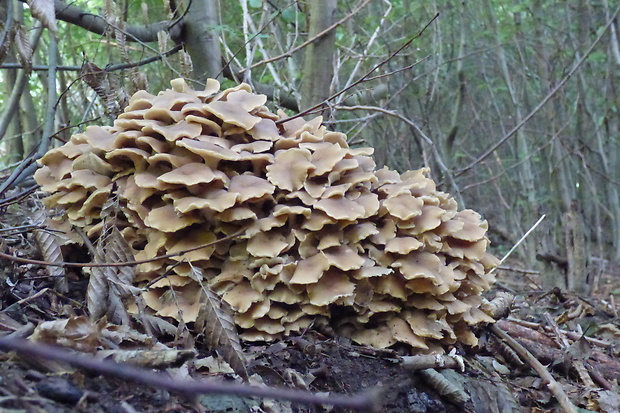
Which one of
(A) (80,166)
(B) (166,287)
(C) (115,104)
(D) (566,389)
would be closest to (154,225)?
(B) (166,287)

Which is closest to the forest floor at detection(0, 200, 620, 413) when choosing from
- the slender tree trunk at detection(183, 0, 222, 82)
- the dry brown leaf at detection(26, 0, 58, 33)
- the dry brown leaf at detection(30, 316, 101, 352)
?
the dry brown leaf at detection(30, 316, 101, 352)

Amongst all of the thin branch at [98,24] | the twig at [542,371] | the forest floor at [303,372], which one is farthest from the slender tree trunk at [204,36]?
the twig at [542,371]

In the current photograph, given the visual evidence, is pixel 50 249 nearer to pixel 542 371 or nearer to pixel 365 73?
pixel 542 371

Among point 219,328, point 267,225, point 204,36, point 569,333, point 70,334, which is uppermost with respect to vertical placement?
point 204,36

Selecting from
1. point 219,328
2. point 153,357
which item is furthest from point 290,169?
point 153,357

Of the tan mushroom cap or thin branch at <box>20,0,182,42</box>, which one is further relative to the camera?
thin branch at <box>20,0,182,42</box>

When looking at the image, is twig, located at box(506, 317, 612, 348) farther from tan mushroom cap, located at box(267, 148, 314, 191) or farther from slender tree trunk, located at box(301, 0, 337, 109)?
slender tree trunk, located at box(301, 0, 337, 109)

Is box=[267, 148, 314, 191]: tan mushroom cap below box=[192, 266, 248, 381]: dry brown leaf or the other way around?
the other way around

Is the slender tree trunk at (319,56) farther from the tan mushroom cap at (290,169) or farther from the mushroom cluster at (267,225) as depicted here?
the tan mushroom cap at (290,169)
